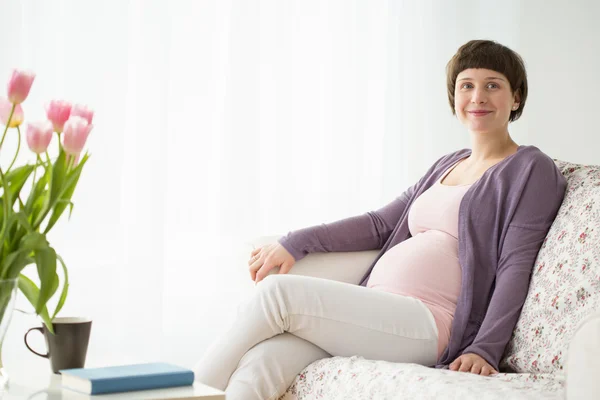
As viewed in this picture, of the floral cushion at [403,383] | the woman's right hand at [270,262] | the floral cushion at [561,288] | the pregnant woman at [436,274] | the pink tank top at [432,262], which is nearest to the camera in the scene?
the floral cushion at [403,383]

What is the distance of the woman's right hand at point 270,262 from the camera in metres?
2.11

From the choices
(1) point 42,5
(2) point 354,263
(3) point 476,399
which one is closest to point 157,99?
(1) point 42,5

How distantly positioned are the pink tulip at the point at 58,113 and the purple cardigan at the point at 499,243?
1066mm

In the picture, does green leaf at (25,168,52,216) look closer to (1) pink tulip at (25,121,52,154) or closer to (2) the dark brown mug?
(1) pink tulip at (25,121,52,154)

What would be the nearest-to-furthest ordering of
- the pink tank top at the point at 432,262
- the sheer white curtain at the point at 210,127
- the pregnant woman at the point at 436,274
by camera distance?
1. the pregnant woman at the point at 436,274
2. the pink tank top at the point at 432,262
3. the sheer white curtain at the point at 210,127

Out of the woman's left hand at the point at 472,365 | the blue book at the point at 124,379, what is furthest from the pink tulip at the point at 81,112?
the woman's left hand at the point at 472,365

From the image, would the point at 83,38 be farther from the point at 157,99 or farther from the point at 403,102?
the point at 403,102

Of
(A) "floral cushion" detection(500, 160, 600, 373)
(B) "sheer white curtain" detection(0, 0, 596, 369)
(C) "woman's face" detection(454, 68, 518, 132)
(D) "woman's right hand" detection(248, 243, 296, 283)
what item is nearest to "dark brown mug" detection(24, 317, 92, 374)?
(D) "woman's right hand" detection(248, 243, 296, 283)

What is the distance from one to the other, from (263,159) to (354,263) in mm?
1173

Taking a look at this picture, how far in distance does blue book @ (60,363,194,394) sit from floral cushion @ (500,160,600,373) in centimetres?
88

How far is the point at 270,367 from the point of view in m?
1.76

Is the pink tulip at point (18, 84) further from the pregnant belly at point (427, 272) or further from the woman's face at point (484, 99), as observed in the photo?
the woman's face at point (484, 99)

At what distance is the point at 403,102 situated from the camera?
3.75 m

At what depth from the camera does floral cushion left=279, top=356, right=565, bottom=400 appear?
1.37 metres
